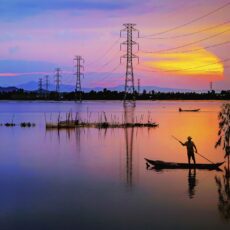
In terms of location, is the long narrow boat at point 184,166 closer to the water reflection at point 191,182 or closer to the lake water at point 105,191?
the water reflection at point 191,182

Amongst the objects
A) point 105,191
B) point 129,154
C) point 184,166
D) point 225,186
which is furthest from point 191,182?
point 129,154

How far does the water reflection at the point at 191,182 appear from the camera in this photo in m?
19.9

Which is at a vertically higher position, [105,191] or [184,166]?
[184,166]

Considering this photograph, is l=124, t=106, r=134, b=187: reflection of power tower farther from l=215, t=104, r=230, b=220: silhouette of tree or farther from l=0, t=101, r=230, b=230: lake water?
l=215, t=104, r=230, b=220: silhouette of tree

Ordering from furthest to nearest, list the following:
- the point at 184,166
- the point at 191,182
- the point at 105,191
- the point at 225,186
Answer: the point at 184,166
the point at 191,182
the point at 225,186
the point at 105,191

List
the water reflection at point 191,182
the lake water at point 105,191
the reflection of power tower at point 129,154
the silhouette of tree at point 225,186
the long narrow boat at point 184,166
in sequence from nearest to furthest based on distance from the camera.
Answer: the lake water at point 105,191
the silhouette of tree at point 225,186
the water reflection at point 191,182
the reflection of power tower at point 129,154
the long narrow boat at point 184,166

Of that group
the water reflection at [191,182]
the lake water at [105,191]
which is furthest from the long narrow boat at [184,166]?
the lake water at [105,191]

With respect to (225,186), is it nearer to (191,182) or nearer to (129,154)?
(191,182)

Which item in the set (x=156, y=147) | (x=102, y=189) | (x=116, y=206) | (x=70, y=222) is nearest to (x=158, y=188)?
(x=102, y=189)

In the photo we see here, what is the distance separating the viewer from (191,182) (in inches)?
869

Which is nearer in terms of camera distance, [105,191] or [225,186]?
[105,191]

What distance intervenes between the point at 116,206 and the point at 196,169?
8.47 meters

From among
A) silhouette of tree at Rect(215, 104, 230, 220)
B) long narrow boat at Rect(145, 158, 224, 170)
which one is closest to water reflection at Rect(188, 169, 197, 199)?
long narrow boat at Rect(145, 158, 224, 170)

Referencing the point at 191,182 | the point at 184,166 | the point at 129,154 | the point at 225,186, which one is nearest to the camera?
the point at 225,186
